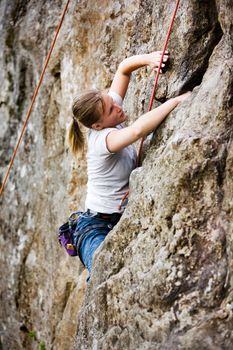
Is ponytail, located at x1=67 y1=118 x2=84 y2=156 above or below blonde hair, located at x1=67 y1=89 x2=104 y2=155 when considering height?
below


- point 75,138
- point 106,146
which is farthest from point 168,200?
point 75,138

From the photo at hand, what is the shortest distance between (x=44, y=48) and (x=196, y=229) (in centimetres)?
505

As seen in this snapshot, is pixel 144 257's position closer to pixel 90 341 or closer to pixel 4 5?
pixel 90 341

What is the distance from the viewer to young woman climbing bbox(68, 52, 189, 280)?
3992 mm

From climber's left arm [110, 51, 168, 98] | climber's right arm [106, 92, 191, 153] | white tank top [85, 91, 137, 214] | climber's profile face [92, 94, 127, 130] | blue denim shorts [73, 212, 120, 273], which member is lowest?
blue denim shorts [73, 212, 120, 273]

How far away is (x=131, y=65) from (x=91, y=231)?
1.32 metres

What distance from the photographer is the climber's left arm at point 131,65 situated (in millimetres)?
4355

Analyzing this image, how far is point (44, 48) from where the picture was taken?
7805mm

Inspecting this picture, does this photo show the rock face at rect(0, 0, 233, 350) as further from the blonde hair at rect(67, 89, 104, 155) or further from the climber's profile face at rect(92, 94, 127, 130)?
the blonde hair at rect(67, 89, 104, 155)

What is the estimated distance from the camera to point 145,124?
394 cm

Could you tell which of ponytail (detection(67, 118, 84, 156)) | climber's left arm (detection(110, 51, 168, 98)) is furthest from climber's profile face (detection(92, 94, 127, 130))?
climber's left arm (detection(110, 51, 168, 98))

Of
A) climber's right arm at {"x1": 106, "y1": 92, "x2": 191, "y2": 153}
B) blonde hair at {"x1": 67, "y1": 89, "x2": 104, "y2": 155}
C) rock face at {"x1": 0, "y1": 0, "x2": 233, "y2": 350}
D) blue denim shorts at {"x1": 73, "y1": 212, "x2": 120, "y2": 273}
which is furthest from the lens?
blue denim shorts at {"x1": 73, "y1": 212, "x2": 120, "y2": 273}

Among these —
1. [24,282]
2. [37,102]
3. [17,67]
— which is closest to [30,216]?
[24,282]

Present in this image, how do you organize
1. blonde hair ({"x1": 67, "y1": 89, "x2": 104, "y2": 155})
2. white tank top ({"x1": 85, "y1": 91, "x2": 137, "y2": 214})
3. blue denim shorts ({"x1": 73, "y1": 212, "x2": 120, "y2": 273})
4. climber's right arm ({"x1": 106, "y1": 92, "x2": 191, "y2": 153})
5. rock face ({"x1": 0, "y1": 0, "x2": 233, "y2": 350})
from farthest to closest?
blue denim shorts ({"x1": 73, "y1": 212, "x2": 120, "y2": 273}) < white tank top ({"x1": 85, "y1": 91, "x2": 137, "y2": 214}) < blonde hair ({"x1": 67, "y1": 89, "x2": 104, "y2": 155}) < climber's right arm ({"x1": 106, "y1": 92, "x2": 191, "y2": 153}) < rock face ({"x1": 0, "y1": 0, "x2": 233, "y2": 350})
